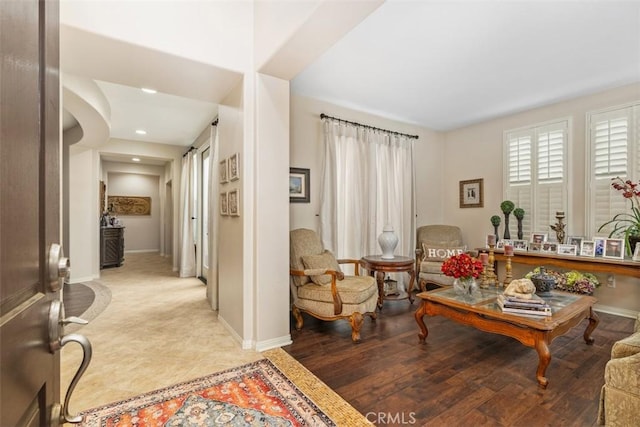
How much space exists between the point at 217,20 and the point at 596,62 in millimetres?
3626

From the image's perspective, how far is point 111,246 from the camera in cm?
677

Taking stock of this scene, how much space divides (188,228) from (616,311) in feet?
20.9

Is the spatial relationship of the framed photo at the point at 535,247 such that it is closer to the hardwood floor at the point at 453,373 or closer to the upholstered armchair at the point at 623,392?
the hardwood floor at the point at 453,373

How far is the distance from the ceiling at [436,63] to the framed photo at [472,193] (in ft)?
3.71

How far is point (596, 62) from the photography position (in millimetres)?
3049

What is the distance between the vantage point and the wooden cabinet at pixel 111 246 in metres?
6.64

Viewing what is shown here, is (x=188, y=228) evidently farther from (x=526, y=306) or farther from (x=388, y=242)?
(x=526, y=306)

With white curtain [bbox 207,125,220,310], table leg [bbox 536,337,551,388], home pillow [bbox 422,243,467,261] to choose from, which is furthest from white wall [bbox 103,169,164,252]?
table leg [bbox 536,337,551,388]

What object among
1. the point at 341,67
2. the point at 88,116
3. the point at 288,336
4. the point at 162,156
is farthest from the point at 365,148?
the point at 162,156

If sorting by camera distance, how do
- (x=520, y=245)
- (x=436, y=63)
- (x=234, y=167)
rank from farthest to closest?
1. (x=520, y=245)
2. (x=436, y=63)
3. (x=234, y=167)

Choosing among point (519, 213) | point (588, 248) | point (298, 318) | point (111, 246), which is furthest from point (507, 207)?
point (111, 246)

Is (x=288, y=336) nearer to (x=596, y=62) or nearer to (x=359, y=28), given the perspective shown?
(x=359, y=28)

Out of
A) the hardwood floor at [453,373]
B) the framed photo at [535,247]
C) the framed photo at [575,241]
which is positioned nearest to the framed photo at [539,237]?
the framed photo at [535,247]

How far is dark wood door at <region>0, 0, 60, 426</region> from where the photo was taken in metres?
0.43
